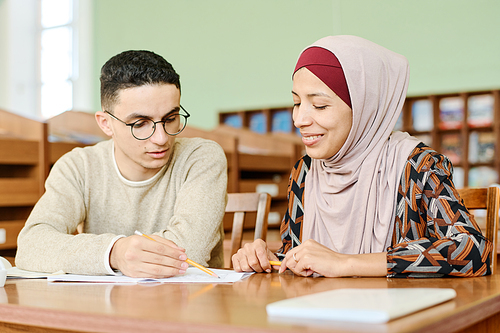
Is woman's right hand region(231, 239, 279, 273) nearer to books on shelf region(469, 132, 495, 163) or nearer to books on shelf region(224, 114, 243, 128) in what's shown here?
books on shelf region(469, 132, 495, 163)

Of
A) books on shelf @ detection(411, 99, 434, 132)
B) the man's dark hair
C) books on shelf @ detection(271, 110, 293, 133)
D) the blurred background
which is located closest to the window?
the blurred background

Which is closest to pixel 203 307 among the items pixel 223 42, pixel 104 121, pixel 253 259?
pixel 253 259

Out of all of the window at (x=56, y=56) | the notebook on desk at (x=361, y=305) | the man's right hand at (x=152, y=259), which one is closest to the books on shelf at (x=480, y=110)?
the man's right hand at (x=152, y=259)

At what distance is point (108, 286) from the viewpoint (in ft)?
A: 3.32

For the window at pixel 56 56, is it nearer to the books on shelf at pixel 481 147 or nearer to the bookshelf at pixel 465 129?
the bookshelf at pixel 465 129

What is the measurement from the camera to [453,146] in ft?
20.4

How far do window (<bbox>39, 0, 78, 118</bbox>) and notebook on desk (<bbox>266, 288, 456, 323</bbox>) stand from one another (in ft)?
28.5

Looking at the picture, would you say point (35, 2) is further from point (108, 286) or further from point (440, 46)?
point (108, 286)

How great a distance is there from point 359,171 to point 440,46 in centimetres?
554

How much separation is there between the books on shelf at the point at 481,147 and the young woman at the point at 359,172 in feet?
16.6

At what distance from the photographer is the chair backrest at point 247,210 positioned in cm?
163

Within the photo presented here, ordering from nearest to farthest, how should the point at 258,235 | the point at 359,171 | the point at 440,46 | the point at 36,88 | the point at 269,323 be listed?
the point at 269,323
the point at 359,171
the point at 258,235
the point at 440,46
the point at 36,88

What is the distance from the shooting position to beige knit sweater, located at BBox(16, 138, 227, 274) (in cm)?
131

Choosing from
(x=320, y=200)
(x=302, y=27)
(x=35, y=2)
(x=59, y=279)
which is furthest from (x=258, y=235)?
(x=35, y=2)
